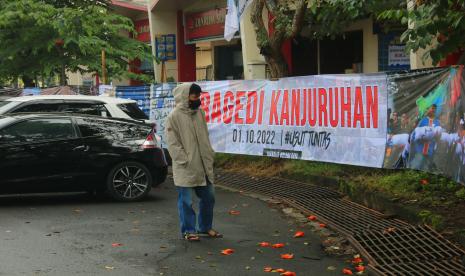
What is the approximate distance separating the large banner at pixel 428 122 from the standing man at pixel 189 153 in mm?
2931

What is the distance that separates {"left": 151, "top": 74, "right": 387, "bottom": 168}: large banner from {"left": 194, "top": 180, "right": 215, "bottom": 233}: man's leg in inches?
128

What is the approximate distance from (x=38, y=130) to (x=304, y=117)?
4.51 m

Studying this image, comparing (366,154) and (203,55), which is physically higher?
(203,55)

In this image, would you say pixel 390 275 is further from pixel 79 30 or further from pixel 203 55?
pixel 203 55

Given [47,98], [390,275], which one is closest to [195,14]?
[47,98]

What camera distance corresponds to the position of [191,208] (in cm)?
743

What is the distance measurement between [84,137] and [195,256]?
12.9 feet

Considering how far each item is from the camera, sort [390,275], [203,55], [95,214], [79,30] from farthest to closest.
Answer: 1. [203,55]
2. [79,30]
3. [95,214]
4. [390,275]

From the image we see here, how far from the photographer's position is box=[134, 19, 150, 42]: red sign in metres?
26.4

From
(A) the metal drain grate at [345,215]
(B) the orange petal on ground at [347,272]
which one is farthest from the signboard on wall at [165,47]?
(B) the orange petal on ground at [347,272]

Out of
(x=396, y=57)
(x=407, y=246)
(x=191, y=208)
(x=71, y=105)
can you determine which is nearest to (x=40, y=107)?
(x=71, y=105)

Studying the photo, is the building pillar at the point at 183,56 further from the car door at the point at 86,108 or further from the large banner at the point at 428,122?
the large banner at the point at 428,122

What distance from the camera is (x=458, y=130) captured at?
7.74 meters

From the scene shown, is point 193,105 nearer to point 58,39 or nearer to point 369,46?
point 369,46
